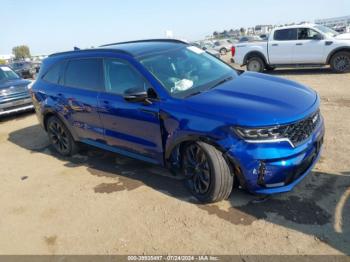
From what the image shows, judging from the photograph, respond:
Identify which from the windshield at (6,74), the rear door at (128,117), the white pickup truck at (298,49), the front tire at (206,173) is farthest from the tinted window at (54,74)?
the white pickup truck at (298,49)

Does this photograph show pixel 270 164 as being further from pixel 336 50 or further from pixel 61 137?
pixel 336 50

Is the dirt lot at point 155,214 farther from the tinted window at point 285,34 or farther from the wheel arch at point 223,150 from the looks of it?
the tinted window at point 285,34

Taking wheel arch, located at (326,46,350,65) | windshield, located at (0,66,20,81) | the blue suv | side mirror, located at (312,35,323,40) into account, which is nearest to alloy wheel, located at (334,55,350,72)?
wheel arch, located at (326,46,350,65)

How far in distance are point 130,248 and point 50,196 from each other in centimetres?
182

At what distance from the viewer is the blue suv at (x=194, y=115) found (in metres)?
3.31

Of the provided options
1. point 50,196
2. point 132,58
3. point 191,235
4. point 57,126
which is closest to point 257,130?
point 191,235

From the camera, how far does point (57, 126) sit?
592cm

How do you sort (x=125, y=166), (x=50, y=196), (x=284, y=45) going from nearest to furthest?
(x=50, y=196)
(x=125, y=166)
(x=284, y=45)

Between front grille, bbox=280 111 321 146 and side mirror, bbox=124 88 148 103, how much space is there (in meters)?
→ 1.60

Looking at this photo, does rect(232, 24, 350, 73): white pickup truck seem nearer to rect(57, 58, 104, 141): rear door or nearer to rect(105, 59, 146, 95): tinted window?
rect(57, 58, 104, 141): rear door

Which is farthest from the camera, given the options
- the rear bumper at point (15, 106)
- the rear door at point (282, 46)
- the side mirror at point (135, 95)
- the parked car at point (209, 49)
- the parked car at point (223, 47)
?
the parked car at point (223, 47)

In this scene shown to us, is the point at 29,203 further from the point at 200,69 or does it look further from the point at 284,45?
the point at 284,45

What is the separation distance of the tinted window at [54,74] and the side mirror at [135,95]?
2.21 m

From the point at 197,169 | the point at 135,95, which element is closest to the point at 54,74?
the point at 135,95
